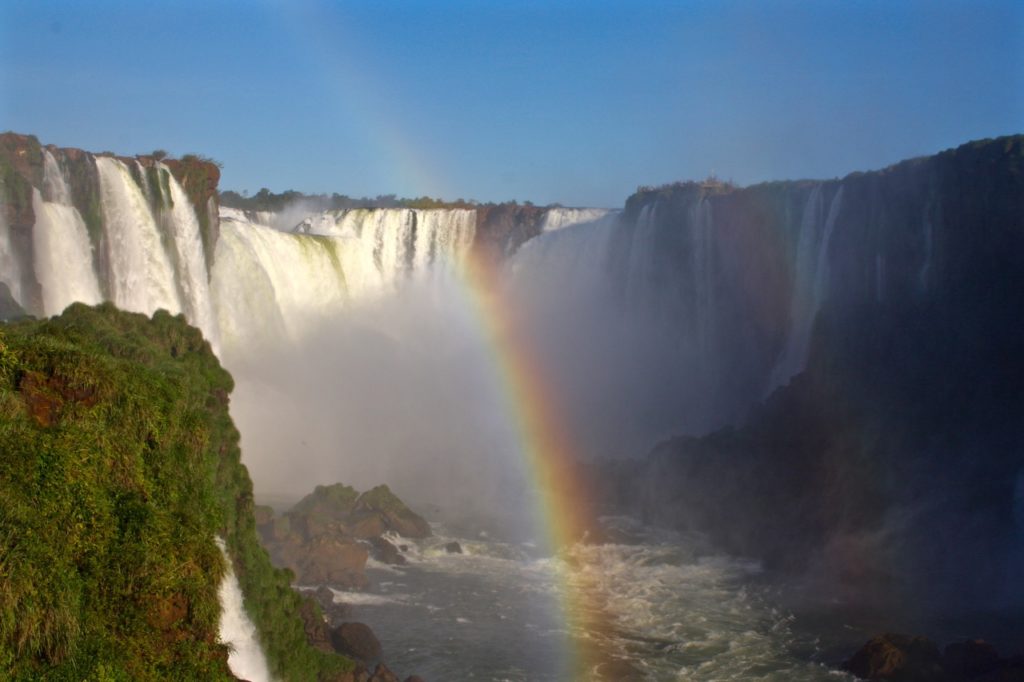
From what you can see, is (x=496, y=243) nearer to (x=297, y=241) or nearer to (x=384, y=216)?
(x=384, y=216)

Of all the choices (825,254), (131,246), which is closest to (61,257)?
(131,246)

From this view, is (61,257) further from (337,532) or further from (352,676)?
(352,676)

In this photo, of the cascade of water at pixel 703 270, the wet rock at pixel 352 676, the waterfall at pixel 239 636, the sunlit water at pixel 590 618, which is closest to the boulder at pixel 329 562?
the sunlit water at pixel 590 618

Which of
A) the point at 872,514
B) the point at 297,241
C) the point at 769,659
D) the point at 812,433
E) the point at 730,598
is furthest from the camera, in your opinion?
the point at 297,241

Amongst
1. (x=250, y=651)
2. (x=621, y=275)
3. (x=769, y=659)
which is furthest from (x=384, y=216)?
(x=250, y=651)

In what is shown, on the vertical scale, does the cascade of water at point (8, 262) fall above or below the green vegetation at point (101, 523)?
above

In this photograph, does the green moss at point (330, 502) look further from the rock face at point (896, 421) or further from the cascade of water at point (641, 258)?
the cascade of water at point (641, 258)
